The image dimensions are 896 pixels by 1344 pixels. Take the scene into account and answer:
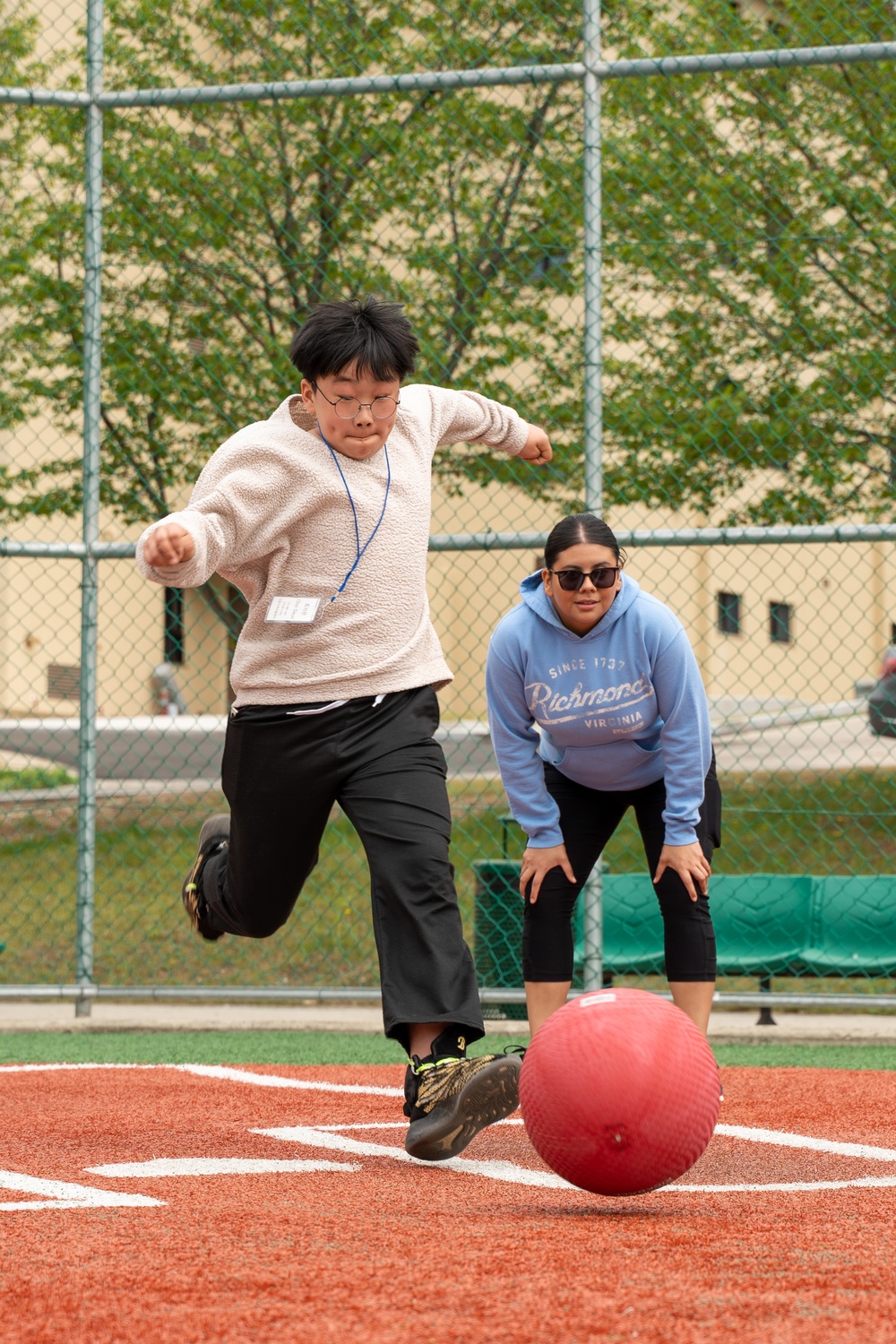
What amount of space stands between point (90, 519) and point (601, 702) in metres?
3.23

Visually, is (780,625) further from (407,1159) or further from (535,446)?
(407,1159)

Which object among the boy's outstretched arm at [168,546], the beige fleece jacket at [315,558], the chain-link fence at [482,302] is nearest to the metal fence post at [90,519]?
the chain-link fence at [482,302]

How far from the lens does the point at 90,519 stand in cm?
675

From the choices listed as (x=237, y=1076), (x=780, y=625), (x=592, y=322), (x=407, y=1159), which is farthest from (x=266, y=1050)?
(x=780, y=625)

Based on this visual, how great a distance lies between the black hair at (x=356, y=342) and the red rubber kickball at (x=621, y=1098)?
1.60 meters

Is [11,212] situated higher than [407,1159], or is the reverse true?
[11,212]

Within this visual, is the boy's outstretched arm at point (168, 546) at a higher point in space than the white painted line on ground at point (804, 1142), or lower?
higher

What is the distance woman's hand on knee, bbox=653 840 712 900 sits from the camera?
168 inches

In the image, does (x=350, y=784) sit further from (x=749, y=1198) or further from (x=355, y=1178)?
(x=749, y=1198)

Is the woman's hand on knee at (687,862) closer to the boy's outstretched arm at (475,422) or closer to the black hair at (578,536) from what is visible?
the black hair at (578,536)

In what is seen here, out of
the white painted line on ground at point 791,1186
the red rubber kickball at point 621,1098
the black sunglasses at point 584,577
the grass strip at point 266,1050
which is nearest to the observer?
the red rubber kickball at point 621,1098

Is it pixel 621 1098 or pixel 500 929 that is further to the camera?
pixel 500 929

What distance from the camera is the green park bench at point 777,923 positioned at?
7.30m

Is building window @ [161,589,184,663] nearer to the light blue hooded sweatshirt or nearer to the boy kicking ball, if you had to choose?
the light blue hooded sweatshirt
